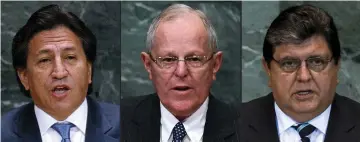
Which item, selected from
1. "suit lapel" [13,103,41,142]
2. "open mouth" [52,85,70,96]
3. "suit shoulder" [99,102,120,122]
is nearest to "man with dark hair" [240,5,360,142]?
"suit shoulder" [99,102,120,122]

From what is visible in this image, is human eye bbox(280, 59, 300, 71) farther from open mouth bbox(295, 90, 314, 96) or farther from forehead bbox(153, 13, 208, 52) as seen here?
forehead bbox(153, 13, 208, 52)

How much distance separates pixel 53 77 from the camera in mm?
3590

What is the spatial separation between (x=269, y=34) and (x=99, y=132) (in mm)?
969

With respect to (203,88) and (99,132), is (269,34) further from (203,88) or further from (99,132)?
(99,132)

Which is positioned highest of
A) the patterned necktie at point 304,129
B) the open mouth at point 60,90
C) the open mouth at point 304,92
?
the open mouth at point 304,92

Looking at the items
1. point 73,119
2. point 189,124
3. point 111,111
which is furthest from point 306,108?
point 73,119

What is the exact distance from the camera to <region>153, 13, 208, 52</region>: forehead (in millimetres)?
3658

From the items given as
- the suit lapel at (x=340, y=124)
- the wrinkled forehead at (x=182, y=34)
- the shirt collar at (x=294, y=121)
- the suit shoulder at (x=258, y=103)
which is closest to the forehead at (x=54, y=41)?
the wrinkled forehead at (x=182, y=34)

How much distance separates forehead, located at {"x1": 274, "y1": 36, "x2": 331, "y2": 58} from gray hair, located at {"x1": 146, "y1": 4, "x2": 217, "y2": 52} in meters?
0.36

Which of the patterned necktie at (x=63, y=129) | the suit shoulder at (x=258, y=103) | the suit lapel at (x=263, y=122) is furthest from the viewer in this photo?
the suit shoulder at (x=258, y=103)

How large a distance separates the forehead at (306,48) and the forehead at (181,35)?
1.32 feet

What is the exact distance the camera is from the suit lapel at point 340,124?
11.9 ft

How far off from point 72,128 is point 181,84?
22.6 inches

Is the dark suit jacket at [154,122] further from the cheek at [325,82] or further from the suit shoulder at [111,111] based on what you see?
the cheek at [325,82]
